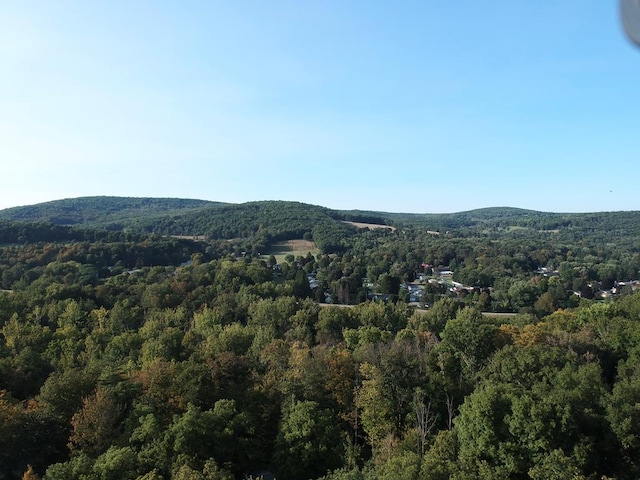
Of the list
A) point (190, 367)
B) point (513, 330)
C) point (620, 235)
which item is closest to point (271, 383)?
point (190, 367)

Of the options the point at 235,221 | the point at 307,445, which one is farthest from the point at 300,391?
the point at 235,221

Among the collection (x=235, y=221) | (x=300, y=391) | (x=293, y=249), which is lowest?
(x=300, y=391)

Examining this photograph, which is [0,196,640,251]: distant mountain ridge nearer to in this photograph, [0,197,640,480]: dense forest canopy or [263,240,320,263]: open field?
[263,240,320,263]: open field

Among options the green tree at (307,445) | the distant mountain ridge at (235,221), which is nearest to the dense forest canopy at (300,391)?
the green tree at (307,445)

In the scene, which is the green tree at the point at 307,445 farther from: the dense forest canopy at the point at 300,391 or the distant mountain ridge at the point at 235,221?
the distant mountain ridge at the point at 235,221

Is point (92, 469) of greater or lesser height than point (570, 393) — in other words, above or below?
below

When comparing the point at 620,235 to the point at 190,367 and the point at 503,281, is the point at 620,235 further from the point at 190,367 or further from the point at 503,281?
the point at 190,367

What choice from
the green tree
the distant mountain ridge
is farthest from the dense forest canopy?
the distant mountain ridge

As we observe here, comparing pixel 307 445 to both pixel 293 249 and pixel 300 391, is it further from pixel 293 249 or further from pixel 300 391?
pixel 293 249
